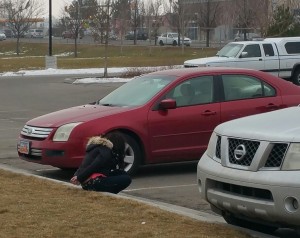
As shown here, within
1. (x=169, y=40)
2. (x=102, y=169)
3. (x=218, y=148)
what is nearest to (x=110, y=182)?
(x=102, y=169)

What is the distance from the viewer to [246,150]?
20.8 ft

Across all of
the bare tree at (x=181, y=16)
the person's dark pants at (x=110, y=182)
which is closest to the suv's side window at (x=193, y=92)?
the person's dark pants at (x=110, y=182)

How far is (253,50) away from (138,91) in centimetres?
1846

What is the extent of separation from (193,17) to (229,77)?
6329cm

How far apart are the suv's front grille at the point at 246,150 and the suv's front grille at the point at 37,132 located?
442 cm

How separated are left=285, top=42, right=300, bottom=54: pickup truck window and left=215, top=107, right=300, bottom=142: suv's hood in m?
23.0

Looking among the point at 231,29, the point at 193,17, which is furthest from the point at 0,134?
the point at 193,17

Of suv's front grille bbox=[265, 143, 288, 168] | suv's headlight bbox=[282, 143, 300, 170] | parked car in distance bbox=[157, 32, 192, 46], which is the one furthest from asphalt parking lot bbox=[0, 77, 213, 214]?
parked car in distance bbox=[157, 32, 192, 46]

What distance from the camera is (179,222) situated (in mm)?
6859

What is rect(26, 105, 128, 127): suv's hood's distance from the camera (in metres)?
10.4

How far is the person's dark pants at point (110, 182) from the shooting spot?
8.18 meters

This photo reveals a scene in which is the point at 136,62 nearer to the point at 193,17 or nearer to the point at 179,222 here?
the point at 193,17

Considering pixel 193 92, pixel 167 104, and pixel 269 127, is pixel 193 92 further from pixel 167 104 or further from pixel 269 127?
pixel 269 127

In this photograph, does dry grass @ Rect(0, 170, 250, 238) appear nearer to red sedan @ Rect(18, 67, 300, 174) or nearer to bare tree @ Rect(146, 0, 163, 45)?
red sedan @ Rect(18, 67, 300, 174)
